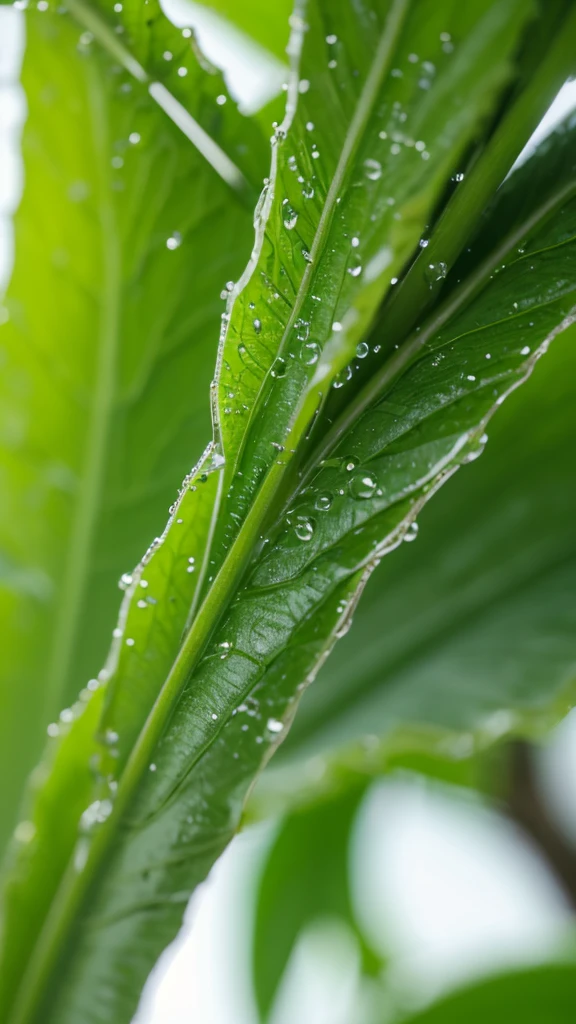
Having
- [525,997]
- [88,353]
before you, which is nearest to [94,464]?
[88,353]

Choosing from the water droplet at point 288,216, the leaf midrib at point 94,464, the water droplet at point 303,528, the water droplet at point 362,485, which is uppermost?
the leaf midrib at point 94,464

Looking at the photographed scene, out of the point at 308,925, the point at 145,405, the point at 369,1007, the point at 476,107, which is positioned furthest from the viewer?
the point at 308,925

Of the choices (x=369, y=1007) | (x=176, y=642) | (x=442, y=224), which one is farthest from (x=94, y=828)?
(x=369, y=1007)

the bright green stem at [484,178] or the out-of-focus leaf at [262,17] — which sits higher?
the out-of-focus leaf at [262,17]

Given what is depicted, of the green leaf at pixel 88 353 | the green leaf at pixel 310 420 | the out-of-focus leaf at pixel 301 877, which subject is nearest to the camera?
the green leaf at pixel 310 420

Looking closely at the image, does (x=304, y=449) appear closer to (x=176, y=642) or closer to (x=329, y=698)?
(x=176, y=642)

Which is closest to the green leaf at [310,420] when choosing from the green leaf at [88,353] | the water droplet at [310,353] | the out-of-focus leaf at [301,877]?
the water droplet at [310,353]

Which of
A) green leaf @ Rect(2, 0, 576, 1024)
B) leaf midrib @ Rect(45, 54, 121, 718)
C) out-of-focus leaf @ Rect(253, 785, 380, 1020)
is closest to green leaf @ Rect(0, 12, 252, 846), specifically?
leaf midrib @ Rect(45, 54, 121, 718)

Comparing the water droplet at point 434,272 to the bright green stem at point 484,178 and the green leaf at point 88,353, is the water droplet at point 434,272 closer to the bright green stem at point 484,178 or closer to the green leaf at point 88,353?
the bright green stem at point 484,178
